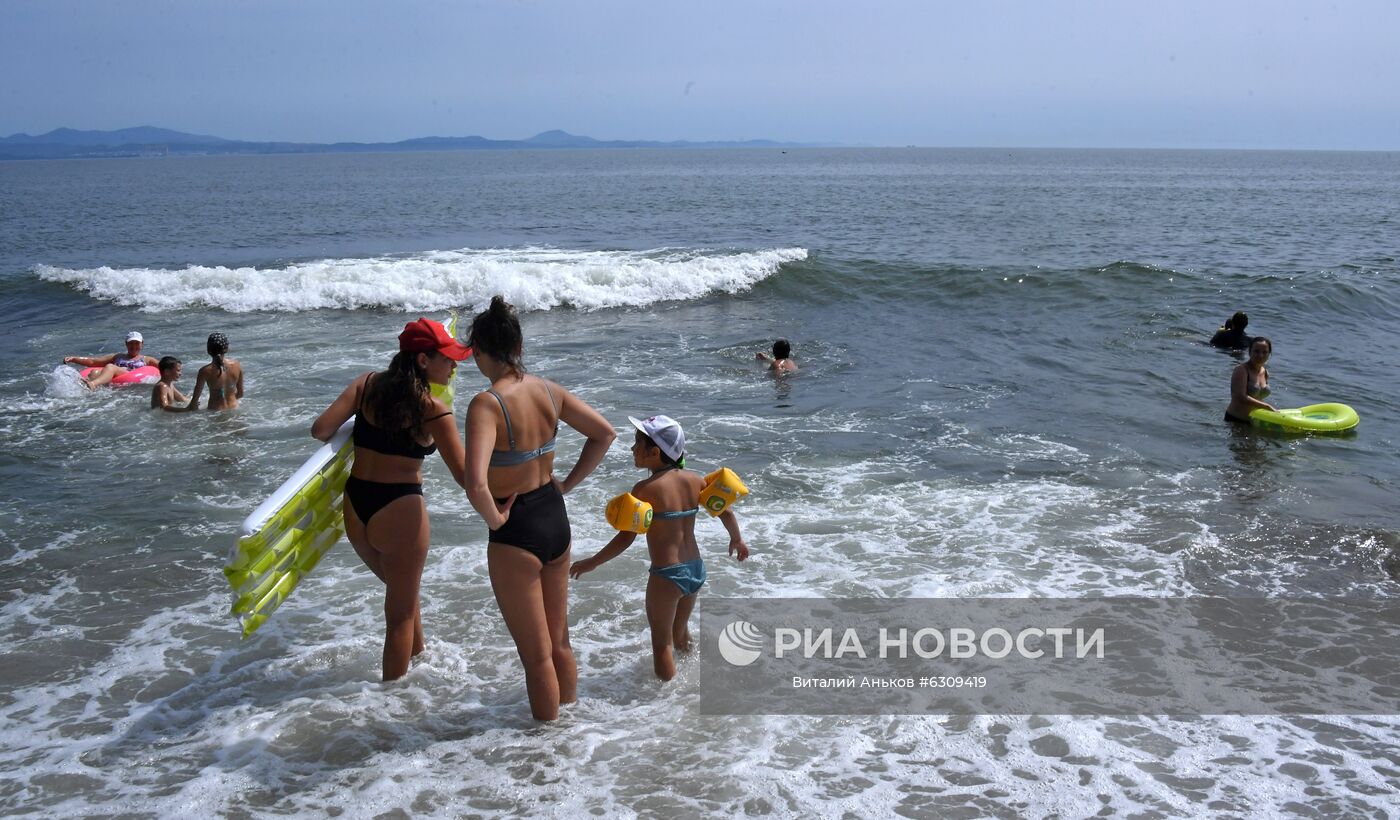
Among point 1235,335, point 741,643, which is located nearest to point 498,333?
point 741,643

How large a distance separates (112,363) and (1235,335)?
16046 mm

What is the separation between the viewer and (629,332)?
1736 centimetres

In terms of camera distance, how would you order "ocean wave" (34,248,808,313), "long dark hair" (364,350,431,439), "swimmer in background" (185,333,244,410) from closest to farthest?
"long dark hair" (364,350,431,439) < "swimmer in background" (185,333,244,410) < "ocean wave" (34,248,808,313)

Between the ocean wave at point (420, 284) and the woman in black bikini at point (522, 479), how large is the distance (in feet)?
52.2

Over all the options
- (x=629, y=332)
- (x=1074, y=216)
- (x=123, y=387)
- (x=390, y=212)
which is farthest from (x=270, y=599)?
(x=390, y=212)

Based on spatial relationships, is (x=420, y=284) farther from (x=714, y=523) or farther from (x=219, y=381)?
(x=714, y=523)

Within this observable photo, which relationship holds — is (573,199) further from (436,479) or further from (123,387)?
(436,479)

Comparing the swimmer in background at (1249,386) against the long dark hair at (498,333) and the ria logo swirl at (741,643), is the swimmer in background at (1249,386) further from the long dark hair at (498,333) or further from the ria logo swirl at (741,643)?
the long dark hair at (498,333)

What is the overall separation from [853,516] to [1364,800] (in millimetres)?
4159

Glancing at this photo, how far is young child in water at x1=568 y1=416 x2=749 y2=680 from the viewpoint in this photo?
4.87 meters

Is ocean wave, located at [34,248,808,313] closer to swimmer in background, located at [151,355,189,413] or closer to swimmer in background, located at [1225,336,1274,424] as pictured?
swimmer in background, located at [151,355,189,413]

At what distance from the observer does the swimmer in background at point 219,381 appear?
11.0 metres

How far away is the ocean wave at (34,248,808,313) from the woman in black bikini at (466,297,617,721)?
52.2ft

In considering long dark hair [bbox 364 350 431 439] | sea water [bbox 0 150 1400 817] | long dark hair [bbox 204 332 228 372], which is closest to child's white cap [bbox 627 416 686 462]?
long dark hair [bbox 364 350 431 439]
